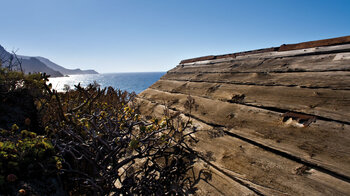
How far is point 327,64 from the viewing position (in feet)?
5.72

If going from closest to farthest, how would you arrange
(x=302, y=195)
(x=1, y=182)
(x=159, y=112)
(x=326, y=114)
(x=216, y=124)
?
1. (x=302, y=195)
2. (x=1, y=182)
3. (x=326, y=114)
4. (x=216, y=124)
5. (x=159, y=112)

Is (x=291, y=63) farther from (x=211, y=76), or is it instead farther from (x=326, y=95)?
(x=211, y=76)

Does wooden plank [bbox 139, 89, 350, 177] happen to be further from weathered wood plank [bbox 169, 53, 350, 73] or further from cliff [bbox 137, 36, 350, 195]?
weathered wood plank [bbox 169, 53, 350, 73]

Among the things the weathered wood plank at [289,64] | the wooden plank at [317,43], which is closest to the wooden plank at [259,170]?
the weathered wood plank at [289,64]

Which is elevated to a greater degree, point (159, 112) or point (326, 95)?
point (326, 95)

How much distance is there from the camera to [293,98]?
5.24 feet

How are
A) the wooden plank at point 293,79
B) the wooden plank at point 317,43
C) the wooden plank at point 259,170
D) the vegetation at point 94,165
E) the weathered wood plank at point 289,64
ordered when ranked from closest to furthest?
the wooden plank at point 259,170 → the vegetation at point 94,165 → the wooden plank at point 293,79 → the weathered wood plank at point 289,64 → the wooden plank at point 317,43

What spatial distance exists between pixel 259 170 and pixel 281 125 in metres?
0.49

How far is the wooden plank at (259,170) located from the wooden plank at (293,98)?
53cm

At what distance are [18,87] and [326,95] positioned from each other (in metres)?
4.78

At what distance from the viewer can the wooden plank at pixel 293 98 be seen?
4.21 feet

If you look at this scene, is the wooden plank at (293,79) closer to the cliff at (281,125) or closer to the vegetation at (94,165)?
the cliff at (281,125)

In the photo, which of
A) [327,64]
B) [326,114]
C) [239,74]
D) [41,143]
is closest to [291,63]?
[327,64]

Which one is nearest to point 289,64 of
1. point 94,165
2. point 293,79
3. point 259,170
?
point 293,79
